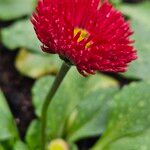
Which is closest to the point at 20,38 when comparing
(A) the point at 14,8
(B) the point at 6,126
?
(A) the point at 14,8

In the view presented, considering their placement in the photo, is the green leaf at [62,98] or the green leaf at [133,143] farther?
the green leaf at [62,98]

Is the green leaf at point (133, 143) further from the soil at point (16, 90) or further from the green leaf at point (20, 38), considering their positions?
the green leaf at point (20, 38)

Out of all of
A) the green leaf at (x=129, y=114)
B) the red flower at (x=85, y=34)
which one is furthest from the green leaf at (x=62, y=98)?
the red flower at (x=85, y=34)

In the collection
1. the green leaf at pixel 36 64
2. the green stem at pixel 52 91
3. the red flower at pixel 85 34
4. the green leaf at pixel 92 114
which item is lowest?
the green leaf at pixel 92 114

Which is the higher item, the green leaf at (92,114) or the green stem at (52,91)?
the green stem at (52,91)

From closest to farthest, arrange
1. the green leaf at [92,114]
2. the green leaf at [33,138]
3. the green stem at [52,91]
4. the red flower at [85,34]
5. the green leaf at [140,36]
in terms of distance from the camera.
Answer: the red flower at [85,34], the green stem at [52,91], the green leaf at [33,138], the green leaf at [92,114], the green leaf at [140,36]

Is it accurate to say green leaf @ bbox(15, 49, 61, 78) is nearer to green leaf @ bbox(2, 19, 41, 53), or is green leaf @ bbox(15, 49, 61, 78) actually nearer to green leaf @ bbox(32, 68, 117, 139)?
green leaf @ bbox(2, 19, 41, 53)

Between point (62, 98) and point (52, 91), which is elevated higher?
point (52, 91)

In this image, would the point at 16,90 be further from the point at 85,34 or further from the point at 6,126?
the point at 85,34
